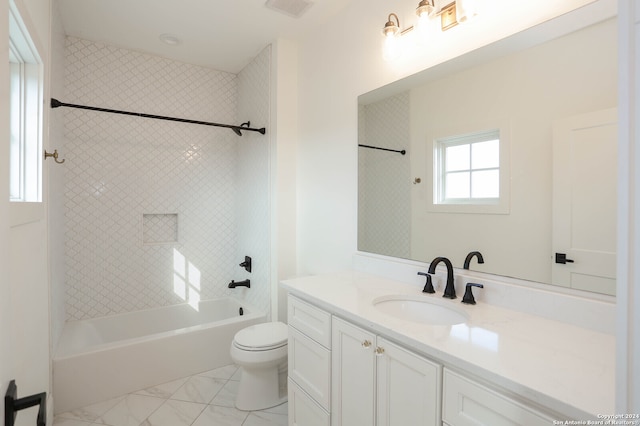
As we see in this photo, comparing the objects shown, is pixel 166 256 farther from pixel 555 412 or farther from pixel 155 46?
pixel 555 412

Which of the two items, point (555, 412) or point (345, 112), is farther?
point (345, 112)

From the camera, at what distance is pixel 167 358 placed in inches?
95.5

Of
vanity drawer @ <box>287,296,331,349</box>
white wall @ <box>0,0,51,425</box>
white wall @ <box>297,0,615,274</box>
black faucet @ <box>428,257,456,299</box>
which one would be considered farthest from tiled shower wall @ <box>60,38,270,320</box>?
black faucet @ <box>428,257,456,299</box>

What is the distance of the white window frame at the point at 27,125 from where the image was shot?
54.6 inches

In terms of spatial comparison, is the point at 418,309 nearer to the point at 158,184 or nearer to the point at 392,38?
the point at 392,38

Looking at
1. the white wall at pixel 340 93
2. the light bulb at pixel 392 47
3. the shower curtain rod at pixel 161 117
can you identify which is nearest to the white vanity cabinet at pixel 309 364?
the white wall at pixel 340 93

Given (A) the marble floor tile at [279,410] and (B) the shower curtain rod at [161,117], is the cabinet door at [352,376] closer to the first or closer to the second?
(A) the marble floor tile at [279,410]

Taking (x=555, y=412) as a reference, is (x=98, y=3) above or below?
above

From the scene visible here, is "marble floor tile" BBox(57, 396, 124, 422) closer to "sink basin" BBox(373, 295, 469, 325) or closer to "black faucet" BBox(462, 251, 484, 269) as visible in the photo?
"sink basin" BBox(373, 295, 469, 325)

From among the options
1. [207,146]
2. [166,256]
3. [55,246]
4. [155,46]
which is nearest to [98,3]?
[155,46]

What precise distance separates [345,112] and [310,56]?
0.71m

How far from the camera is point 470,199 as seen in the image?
1.52 metres

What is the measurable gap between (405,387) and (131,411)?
6.32 feet

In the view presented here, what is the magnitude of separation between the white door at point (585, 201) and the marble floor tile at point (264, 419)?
1.69m
